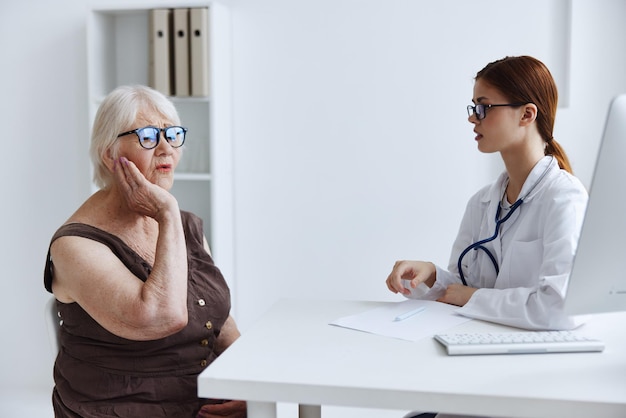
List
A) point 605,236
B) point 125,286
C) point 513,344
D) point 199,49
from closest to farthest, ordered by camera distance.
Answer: point 605,236
point 513,344
point 125,286
point 199,49

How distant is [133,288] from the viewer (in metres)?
1.63

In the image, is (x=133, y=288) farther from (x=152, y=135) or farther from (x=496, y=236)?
(x=496, y=236)

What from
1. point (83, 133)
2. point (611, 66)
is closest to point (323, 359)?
point (611, 66)

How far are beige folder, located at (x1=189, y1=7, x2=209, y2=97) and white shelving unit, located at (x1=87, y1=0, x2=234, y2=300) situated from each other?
3 cm

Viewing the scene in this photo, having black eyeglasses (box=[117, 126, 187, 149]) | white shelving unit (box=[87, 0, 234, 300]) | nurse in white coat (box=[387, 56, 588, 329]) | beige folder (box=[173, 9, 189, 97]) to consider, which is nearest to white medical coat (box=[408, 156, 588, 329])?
nurse in white coat (box=[387, 56, 588, 329])

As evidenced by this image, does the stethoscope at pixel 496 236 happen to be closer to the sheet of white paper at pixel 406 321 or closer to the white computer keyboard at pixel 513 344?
the sheet of white paper at pixel 406 321

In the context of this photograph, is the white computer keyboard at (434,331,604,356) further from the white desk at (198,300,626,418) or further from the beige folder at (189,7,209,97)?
the beige folder at (189,7,209,97)

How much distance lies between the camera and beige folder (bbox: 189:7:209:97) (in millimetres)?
3236

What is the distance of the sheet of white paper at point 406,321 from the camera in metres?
1.56

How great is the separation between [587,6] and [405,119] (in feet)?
3.09

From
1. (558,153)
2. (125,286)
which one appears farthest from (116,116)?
(558,153)

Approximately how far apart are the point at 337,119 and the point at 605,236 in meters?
2.28

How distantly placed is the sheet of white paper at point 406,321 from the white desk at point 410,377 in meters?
0.04

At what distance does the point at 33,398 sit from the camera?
3660mm
